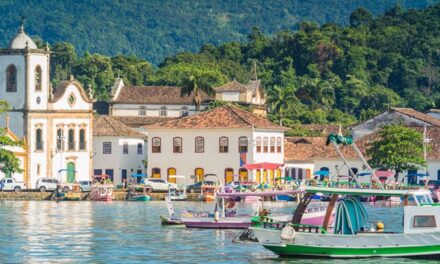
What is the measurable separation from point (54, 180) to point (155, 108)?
5217cm

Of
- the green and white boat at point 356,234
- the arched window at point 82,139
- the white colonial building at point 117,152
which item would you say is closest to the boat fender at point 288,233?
the green and white boat at point 356,234

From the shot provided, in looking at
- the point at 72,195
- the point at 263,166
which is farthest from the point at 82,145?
the point at 263,166

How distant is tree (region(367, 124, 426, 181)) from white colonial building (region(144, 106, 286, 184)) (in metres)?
9.32

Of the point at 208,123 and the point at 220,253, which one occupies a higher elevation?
the point at 208,123

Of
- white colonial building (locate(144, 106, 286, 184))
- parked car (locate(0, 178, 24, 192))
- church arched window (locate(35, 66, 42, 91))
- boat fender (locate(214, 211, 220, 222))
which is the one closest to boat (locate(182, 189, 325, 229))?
boat fender (locate(214, 211, 220, 222))

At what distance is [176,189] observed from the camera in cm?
11206

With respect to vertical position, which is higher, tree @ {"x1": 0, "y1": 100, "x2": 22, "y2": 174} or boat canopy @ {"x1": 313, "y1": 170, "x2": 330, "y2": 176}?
tree @ {"x1": 0, "y1": 100, "x2": 22, "y2": 174}

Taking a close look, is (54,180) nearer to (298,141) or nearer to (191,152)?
(191,152)

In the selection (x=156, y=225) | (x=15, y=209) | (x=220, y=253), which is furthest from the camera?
(x=15, y=209)

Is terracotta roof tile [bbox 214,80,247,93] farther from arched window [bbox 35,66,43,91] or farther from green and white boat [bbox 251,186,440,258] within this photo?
green and white boat [bbox 251,186,440,258]

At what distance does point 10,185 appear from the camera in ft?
389

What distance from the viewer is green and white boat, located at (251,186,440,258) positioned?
5803cm

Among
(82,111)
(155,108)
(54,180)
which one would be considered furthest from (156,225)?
(155,108)

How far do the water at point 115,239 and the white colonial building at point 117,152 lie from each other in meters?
35.1
